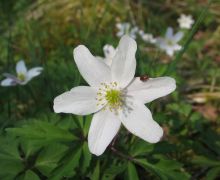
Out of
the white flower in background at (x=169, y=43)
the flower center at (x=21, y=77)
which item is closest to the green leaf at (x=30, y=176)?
the flower center at (x=21, y=77)

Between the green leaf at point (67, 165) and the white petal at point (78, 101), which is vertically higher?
the white petal at point (78, 101)

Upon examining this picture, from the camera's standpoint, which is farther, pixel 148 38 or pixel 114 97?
pixel 148 38

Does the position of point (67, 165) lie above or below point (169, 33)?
below

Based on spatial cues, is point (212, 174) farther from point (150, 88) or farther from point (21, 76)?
point (21, 76)

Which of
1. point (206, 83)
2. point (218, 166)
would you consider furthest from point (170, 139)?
point (206, 83)

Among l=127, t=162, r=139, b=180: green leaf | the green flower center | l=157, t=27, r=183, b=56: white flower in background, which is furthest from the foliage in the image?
the green flower center

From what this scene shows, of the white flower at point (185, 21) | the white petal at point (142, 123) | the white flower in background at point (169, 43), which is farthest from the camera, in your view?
the white flower at point (185, 21)

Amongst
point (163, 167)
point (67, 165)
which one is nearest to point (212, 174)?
point (163, 167)

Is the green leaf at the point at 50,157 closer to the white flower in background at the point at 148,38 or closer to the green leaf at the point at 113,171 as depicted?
the green leaf at the point at 113,171
